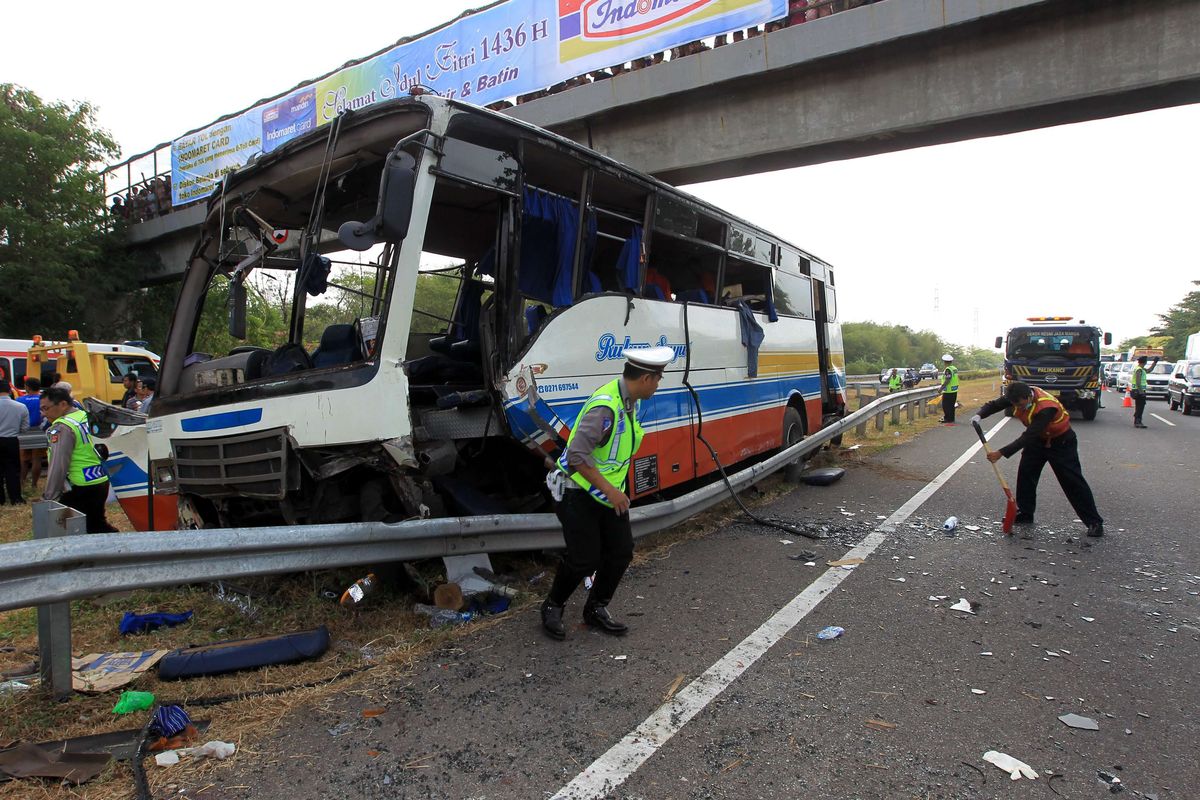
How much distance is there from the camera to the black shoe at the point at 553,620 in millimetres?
3699

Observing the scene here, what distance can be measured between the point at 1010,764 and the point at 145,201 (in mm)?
24399

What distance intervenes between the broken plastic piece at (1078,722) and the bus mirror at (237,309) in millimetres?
5019

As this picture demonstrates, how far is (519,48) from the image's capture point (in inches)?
476

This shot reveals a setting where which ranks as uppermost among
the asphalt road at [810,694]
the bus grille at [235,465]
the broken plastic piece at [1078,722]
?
the bus grille at [235,465]

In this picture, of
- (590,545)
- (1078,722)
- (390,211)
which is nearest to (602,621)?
(590,545)

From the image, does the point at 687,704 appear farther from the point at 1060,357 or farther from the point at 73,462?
the point at 1060,357

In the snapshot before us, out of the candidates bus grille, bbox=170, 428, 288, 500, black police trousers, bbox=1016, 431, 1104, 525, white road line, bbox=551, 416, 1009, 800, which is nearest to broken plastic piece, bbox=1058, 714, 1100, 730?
white road line, bbox=551, 416, 1009, 800

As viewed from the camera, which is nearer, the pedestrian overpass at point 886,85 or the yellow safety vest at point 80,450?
the yellow safety vest at point 80,450

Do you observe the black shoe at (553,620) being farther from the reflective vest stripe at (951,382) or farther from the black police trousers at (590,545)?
the reflective vest stripe at (951,382)

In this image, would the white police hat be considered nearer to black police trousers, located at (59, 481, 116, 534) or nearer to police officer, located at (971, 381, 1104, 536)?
police officer, located at (971, 381, 1104, 536)

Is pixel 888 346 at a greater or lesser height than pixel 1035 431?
greater

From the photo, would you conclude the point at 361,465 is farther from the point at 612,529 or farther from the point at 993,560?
the point at 993,560

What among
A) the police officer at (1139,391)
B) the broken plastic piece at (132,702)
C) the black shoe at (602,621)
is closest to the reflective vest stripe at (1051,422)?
the black shoe at (602,621)

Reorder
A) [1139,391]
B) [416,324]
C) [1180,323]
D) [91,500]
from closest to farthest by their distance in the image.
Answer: [416,324]
[91,500]
[1139,391]
[1180,323]
